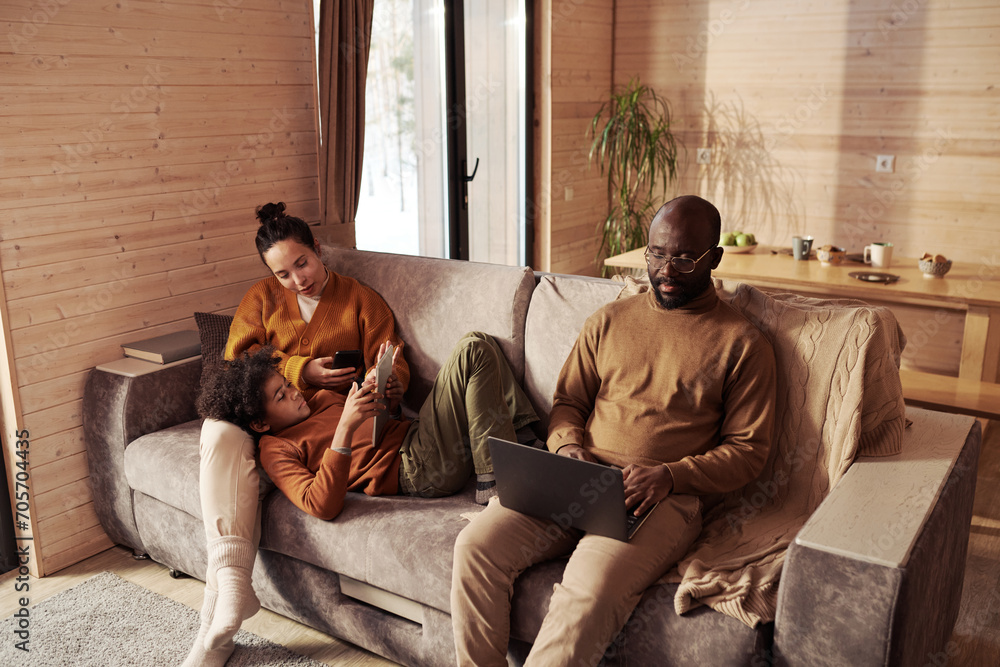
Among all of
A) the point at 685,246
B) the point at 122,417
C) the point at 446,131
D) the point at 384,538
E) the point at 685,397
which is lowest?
the point at 384,538

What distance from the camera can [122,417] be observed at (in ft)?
8.18

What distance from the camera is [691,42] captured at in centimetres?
472

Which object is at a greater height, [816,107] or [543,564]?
[816,107]

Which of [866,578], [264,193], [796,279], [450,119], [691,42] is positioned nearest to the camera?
[866,578]

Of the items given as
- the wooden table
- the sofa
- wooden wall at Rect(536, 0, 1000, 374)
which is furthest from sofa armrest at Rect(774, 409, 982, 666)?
wooden wall at Rect(536, 0, 1000, 374)

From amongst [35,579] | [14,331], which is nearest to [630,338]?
[14,331]

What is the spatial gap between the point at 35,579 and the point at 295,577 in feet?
3.20

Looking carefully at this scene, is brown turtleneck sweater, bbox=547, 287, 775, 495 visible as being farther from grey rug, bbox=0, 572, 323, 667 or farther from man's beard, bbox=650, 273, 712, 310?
grey rug, bbox=0, 572, 323, 667

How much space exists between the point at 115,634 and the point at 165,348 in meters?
0.88

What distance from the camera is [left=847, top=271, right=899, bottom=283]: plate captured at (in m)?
3.22

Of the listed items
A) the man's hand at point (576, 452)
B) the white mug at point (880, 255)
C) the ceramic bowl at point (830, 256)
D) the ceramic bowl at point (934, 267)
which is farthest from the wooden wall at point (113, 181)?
the ceramic bowl at point (934, 267)

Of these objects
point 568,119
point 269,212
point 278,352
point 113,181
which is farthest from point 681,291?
point 568,119

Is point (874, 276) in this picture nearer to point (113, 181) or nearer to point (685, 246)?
point (685, 246)

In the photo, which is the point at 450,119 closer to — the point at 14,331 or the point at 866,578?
the point at 14,331
